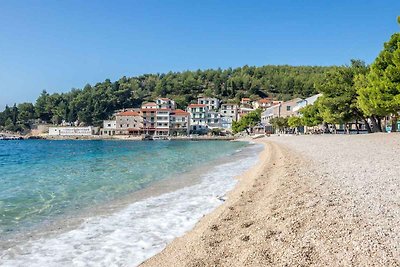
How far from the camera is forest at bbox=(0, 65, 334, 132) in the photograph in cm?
15625

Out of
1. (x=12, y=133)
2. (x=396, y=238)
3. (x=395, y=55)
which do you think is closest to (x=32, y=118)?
(x=12, y=133)

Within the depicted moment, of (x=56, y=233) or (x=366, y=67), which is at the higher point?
(x=366, y=67)

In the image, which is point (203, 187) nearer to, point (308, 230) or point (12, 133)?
point (308, 230)

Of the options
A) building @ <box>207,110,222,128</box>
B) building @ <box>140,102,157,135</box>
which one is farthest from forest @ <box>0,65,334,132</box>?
building @ <box>140,102,157,135</box>

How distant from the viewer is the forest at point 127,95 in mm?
156250

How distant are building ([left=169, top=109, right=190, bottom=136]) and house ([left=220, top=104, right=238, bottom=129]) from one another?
15774 mm

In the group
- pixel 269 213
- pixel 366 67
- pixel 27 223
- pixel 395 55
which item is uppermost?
pixel 366 67

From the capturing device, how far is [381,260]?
4.22 metres

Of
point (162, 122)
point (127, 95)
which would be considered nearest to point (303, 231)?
point (162, 122)

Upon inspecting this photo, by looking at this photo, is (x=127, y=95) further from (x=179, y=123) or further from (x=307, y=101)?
(x=307, y=101)

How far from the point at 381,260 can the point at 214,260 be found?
2.30m

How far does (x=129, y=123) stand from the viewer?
130m

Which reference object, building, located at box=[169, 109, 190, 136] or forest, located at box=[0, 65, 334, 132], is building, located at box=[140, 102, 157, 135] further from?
forest, located at box=[0, 65, 334, 132]

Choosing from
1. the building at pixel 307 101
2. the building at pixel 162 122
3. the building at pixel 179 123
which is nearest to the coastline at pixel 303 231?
the building at pixel 307 101
